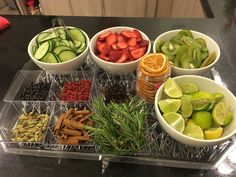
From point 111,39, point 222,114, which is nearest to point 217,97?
point 222,114

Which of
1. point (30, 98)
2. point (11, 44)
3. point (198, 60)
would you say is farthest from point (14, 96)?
point (198, 60)

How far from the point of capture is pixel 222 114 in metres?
0.60

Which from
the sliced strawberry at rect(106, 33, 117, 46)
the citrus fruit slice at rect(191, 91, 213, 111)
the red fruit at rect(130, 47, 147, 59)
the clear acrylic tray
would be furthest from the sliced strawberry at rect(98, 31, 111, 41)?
the citrus fruit slice at rect(191, 91, 213, 111)

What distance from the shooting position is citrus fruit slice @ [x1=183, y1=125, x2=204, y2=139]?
1.84ft

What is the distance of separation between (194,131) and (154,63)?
206 millimetres

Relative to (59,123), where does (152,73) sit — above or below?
above

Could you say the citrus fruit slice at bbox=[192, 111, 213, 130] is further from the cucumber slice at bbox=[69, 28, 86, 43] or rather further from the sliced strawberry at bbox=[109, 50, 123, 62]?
the cucumber slice at bbox=[69, 28, 86, 43]

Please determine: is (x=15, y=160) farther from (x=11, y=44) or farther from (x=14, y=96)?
(x=11, y=44)

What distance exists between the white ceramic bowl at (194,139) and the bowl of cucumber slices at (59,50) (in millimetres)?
301

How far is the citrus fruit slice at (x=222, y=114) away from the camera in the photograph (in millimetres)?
590

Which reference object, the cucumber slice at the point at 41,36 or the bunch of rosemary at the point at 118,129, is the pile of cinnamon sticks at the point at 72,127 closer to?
the bunch of rosemary at the point at 118,129

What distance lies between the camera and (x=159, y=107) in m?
0.61

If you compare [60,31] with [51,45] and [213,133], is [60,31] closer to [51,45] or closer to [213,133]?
[51,45]

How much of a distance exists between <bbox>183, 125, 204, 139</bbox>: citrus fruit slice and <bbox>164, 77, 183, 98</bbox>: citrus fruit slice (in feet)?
0.30
